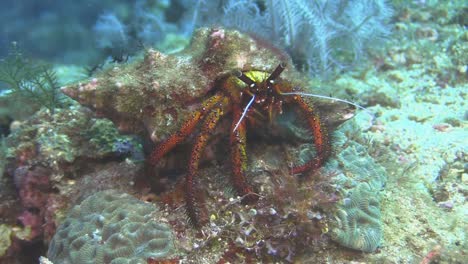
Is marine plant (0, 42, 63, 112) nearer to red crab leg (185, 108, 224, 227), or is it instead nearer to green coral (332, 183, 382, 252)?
red crab leg (185, 108, 224, 227)

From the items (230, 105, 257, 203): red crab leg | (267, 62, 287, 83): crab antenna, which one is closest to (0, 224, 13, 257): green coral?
(230, 105, 257, 203): red crab leg

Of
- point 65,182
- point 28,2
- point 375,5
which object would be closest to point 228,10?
point 375,5

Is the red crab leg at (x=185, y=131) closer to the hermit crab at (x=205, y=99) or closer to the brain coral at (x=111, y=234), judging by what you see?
the hermit crab at (x=205, y=99)

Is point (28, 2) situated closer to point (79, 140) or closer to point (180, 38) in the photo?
point (180, 38)

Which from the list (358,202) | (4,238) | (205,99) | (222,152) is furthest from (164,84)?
(4,238)

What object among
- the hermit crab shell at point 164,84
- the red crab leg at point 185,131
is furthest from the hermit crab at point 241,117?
the hermit crab shell at point 164,84
